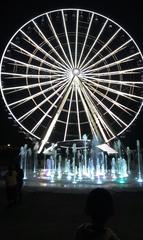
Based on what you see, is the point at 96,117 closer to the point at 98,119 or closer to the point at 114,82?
the point at 98,119

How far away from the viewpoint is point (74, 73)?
1125 inches

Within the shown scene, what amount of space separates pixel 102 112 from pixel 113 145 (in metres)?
2.60

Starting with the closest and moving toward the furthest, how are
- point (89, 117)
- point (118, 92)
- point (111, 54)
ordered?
point (89, 117)
point (118, 92)
point (111, 54)

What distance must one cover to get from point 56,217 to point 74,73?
20810 millimetres

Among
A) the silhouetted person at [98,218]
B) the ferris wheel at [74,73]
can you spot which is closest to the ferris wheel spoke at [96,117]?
the ferris wheel at [74,73]

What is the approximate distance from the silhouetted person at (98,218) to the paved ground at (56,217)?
167 inches

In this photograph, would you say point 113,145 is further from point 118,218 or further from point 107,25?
point 118,218

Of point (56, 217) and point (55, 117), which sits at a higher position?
point (55, 117)

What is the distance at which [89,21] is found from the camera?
1201 inches

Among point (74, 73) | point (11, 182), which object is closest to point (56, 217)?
point (11, 182)

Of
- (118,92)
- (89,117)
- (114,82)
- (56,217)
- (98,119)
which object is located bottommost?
(56,217)

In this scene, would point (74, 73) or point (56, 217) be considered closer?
point (56, 217)

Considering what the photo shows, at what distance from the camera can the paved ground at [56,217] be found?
22.6 feet

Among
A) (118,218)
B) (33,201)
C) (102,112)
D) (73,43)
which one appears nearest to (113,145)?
(102,112)
